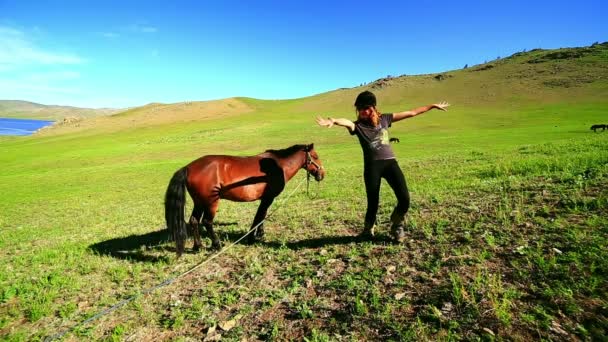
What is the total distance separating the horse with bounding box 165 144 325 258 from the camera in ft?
25.1

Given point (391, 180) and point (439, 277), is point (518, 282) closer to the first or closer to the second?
point (439, 277)

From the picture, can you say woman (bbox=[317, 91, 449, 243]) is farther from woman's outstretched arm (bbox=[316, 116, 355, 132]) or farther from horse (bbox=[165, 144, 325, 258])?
horse (bbox=[165, 144, 325, 258])

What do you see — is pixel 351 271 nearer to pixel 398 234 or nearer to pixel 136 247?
pixel 398 234

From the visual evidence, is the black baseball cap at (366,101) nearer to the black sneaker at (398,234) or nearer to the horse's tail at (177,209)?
the black sneaker at (398,234)

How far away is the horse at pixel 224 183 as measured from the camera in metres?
7.64

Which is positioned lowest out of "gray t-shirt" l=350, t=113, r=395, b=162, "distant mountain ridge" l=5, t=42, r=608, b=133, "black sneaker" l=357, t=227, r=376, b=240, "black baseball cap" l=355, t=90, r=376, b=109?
"black sneaker" l=357, t=227, r=376, b=240

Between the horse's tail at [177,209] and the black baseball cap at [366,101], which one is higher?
the black baseball cap at [366,101]

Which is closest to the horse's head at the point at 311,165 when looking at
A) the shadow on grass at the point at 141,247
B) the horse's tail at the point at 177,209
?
the horse's tail at the point at 177,209

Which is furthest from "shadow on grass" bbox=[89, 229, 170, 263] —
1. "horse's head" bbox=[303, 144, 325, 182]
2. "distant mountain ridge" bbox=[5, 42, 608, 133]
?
"distant mountain ridge" bbox=[5, 42, 608, 133]

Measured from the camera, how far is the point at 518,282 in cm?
454

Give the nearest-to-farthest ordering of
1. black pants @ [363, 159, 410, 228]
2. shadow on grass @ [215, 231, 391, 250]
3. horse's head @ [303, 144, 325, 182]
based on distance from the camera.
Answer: black pants @ [363, 159, 410, 228] → shadow on grass @ [215, 231, 391, 250] → horse's head @ [303, 144, 325, 182]

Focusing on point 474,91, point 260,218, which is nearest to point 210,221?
point 260,218

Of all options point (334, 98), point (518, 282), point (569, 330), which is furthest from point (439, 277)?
point (334, 98)

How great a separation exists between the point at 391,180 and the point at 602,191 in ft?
14.5
